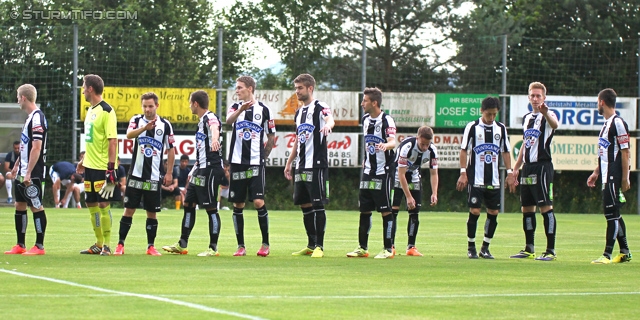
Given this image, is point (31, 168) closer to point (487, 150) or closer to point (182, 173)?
point (487, 150)

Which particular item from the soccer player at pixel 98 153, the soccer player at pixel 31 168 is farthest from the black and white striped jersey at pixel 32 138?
the soccer player at pixel 98 153

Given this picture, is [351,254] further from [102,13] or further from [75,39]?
[102,13]

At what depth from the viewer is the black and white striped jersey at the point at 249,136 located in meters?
12.8

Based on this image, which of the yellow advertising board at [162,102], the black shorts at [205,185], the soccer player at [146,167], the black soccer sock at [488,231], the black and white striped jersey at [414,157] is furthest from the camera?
the yellow advertising board at [162,102]

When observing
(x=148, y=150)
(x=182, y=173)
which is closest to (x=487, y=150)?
(x=148, y=150)

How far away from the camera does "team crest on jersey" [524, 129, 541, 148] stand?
44.4 feet

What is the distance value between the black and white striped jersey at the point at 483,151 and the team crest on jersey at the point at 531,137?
0.35 meters

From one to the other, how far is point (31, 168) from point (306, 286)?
4484mm

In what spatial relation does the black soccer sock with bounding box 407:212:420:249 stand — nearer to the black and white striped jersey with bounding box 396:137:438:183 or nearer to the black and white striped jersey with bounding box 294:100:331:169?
the black and white striped jersey with bounding box 396:137:438:183

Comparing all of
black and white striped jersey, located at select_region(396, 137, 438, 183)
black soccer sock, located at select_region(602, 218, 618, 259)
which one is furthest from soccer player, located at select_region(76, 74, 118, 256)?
black soccer sock, located at select_region(602, 218, 618, 259)

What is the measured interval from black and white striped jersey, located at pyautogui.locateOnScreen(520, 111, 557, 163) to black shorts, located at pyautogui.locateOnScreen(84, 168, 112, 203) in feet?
17.3

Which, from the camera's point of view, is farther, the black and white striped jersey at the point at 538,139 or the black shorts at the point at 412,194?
the black shorts at the point at 412,194

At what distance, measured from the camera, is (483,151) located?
44.0ft

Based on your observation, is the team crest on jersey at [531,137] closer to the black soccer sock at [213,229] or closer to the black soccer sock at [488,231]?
the black soccer sock at [488,231]
